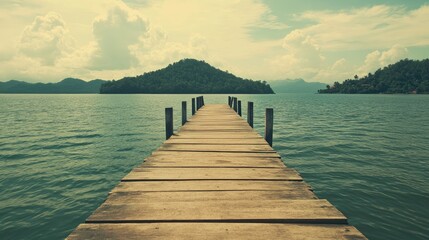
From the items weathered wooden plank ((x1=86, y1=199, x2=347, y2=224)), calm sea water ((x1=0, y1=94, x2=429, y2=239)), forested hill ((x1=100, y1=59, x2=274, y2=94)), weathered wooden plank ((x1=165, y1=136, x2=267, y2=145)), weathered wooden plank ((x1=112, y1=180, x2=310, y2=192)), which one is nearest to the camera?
weathered wooden plank ((x1=86, y1=199, x2=347, y2=224))

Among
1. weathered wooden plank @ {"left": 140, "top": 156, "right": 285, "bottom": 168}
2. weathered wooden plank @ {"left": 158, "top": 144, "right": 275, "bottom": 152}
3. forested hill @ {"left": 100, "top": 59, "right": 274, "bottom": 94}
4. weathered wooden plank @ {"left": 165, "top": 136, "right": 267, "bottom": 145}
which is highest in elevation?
forested hill @ {"left": 100, "top": 59, "right": 274, "bottom": 94}

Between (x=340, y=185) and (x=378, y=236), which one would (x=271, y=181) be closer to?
(x=378, y=236)

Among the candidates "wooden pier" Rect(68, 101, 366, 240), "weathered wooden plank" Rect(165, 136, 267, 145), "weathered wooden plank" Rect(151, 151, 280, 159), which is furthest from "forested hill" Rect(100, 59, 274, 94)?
"wooden pier" Rect(68, 101, 366, 240)

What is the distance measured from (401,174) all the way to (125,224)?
33.1 ft

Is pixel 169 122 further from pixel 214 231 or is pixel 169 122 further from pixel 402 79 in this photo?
pixel 402 79

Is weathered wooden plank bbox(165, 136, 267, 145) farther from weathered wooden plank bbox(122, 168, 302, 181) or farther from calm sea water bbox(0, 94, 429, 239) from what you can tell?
weathered wooden plank bbox(122, 168, 302, 181)

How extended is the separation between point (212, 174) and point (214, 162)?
2.74 feet

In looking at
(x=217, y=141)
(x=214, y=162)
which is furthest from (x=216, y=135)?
(x=214, y=162)

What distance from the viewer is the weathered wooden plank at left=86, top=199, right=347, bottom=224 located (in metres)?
2.92

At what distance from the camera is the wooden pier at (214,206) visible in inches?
106

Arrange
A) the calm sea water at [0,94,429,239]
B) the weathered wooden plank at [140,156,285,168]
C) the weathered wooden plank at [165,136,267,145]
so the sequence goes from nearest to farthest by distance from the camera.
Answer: the weathered wooden plank at [140,156,285,168], the calm sea water at [0,94,429,239], the weathered wooden plank at [165,136,267,145]

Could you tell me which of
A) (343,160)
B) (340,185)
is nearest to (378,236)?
(340,185)

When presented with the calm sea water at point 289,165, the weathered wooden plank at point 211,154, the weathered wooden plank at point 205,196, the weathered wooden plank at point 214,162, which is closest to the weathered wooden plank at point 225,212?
the weathered wooden plank at point 205,196

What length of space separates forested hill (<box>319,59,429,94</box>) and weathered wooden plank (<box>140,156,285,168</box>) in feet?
658
